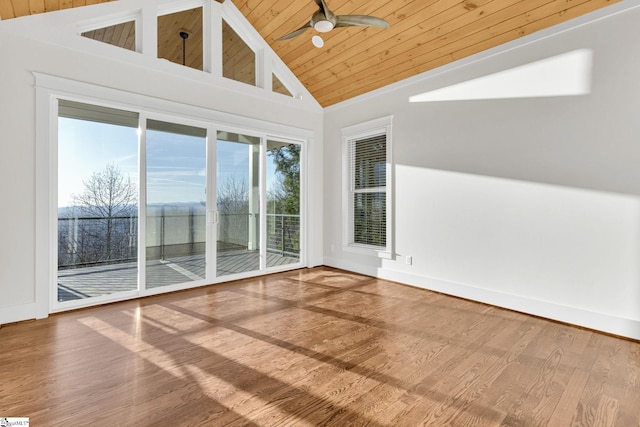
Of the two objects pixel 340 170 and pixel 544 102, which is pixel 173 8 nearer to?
pixel 340 170

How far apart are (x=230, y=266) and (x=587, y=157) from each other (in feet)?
14.9

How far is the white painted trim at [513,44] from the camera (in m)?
2.82

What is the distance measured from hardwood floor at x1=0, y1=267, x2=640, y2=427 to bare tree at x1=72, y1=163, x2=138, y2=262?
2.38ft

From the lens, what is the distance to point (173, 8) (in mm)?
4199

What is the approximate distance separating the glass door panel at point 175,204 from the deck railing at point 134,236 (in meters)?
0.01

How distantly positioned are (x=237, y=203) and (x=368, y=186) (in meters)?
2.19

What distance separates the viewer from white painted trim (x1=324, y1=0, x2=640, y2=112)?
9.24ft

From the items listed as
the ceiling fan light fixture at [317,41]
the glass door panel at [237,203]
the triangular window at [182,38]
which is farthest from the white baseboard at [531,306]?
the triangular window at [182,38]

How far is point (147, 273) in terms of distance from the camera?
3957mm

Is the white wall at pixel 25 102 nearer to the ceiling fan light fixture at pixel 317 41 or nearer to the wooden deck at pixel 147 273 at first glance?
the wooden deck at pixel 147 273

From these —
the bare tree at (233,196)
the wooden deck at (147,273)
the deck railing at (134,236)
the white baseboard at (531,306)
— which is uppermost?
the bare tree at (233,196)

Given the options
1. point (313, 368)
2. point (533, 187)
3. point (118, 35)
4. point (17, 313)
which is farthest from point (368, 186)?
point (17, 313)

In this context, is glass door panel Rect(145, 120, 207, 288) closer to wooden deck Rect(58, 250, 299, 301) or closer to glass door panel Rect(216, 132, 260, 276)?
wooden deck Rect(58, 250, 299, 301)

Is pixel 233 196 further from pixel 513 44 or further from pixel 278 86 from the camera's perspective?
pixel 513 44
